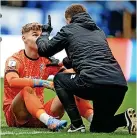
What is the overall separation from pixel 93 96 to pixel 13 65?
1.04 metres

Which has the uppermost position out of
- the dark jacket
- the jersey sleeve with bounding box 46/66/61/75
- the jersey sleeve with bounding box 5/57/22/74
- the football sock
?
the dark jacket

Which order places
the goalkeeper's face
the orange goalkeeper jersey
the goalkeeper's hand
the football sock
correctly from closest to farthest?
1. the football sock
2. the goalkeeper's hand
3. the orange goalkeeper jersey
4. the goalkeeper's face

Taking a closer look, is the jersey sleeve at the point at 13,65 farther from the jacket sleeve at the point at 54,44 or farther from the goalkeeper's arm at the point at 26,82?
the jacket sleeve at the point at 54,44

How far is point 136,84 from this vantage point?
58.0ft

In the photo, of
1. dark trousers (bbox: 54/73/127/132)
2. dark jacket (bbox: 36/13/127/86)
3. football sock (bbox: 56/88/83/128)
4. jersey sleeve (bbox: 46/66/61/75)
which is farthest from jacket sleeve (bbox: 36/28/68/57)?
jersey sleeve (bbox: 46/66/61/75)

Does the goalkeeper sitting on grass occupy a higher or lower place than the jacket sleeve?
lower

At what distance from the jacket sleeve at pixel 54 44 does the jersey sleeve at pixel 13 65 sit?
45 cm

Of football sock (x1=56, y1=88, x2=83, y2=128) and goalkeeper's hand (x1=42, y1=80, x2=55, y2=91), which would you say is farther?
goalkeeper's hand (x1=42, y1=80, x2=55, y2=91)

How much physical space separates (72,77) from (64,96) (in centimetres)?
22

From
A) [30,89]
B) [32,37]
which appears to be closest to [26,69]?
[32,37]

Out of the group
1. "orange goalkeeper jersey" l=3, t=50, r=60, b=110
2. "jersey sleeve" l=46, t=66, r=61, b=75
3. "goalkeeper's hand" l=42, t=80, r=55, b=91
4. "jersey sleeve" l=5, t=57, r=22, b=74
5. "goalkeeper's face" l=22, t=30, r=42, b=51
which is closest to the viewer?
"goalkeeper's hand" l=42, t=80, r=55, b=91

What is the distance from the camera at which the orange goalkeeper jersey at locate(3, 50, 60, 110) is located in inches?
323

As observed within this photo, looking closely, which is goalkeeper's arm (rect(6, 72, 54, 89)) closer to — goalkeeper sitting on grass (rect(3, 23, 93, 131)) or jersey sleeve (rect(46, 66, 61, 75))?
goalkeeper sitting on grass (rect(3, 23, 93, 131))

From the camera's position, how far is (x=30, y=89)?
7.79m
